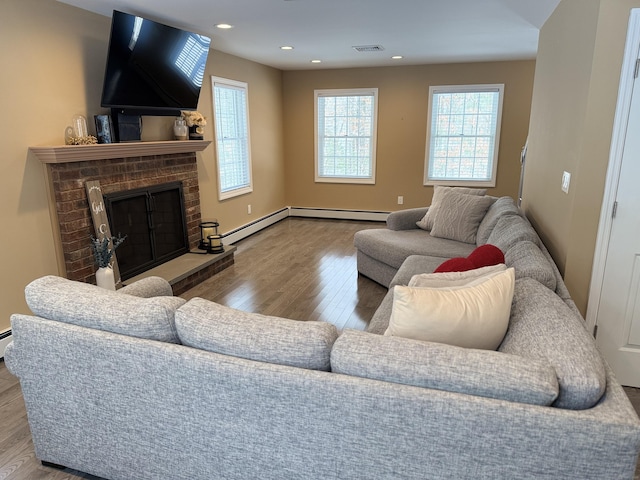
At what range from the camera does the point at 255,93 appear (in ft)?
20.7

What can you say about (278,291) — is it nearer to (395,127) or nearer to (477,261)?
(477,261)

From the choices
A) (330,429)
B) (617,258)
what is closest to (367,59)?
(617,258)

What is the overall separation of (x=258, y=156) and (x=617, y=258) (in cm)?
507

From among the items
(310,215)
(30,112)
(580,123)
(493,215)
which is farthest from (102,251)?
(310,215)

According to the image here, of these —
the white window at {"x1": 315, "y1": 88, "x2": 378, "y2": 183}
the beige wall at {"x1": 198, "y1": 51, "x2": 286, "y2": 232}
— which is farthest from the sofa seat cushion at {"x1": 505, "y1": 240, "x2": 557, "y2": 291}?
the white window at {"x1": 315, "y1": 88, "x2": 378, "y2": 183}

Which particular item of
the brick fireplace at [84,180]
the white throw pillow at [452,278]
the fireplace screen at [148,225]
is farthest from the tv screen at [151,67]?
the white throw pillow at [452,278]

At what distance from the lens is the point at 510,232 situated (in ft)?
9.55

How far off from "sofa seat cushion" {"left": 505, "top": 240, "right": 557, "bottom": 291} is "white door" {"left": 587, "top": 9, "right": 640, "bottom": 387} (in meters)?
0.40

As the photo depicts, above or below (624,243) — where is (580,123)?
above

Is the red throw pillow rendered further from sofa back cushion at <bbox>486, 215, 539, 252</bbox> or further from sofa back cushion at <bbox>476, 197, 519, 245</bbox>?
sofa back cushion at <bbox>476, 197, 519, 245</bbox>

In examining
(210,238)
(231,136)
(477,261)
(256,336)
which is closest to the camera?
(256,336)

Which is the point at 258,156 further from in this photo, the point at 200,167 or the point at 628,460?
the point at 628,460

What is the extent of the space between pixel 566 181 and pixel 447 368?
1.81m

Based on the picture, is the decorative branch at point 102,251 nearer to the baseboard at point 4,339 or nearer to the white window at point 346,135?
the baseboard at point 4,339
